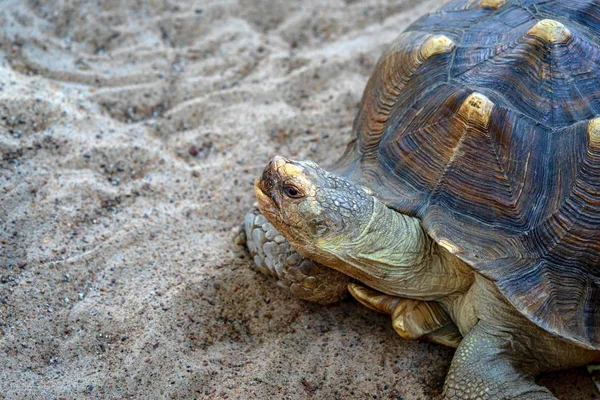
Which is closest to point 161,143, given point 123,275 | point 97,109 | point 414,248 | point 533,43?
point 97,109

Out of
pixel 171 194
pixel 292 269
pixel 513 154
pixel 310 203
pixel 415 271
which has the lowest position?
pixel 171 194

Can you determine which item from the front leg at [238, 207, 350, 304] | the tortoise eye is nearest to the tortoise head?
the tortoise eye

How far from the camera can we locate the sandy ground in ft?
9.04

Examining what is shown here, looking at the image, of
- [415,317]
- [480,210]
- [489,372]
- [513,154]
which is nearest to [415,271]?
[415,317]

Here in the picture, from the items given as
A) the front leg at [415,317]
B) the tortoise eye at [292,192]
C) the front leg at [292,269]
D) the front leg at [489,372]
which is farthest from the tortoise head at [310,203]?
the front leg at [489,372]

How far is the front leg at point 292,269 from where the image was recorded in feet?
9.62

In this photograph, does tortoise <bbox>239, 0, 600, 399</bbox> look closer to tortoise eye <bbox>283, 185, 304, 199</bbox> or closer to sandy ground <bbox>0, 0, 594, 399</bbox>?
tortoise eye <bbox>283, 185, 304, 199</bbox>

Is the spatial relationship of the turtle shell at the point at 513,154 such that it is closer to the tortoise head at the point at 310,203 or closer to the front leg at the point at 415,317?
the tortoise head at the point at 310,203

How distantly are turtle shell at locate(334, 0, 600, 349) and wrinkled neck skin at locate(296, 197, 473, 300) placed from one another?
104 mm

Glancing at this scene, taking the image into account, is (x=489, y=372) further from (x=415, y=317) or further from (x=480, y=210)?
(x=480, y=210)

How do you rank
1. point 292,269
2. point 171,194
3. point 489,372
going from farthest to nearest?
point 171,194 < point 292,269 < point 489,372

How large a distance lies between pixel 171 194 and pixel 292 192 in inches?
43.0

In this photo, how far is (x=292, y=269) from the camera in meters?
2.94

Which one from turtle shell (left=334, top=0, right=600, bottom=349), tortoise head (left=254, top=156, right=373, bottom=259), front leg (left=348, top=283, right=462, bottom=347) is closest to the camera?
turtle shell (left=334, top=0, right=600, bottom=349)
